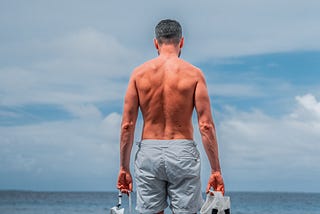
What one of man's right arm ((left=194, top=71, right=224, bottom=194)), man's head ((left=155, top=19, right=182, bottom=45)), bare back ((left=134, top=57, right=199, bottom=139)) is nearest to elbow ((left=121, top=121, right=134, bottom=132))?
bare back ((left=134, top=57, right=199, bottom=139))

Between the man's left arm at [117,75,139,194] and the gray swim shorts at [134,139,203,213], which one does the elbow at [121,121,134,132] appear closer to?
the man's left arm at [117,75,139,194]

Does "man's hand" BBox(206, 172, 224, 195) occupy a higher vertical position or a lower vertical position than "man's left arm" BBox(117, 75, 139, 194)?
lower

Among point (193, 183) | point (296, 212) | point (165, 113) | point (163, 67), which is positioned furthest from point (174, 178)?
point (296, 212)

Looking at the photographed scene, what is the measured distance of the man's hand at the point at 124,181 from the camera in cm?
647

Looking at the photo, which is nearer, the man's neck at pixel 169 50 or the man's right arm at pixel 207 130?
the man's right arm at pixel 207 130

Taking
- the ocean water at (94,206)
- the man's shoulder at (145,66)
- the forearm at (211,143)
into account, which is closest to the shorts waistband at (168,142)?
the forearm at (211,143)

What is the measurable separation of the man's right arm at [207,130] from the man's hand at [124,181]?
808 mm

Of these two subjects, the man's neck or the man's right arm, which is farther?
the man's neck

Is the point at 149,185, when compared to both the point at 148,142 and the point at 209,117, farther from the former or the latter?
the point at 209,117

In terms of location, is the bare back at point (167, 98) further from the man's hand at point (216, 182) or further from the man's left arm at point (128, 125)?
the man's hand at point (216, 182)

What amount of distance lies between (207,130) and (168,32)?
43.0 inches

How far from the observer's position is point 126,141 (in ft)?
20.9

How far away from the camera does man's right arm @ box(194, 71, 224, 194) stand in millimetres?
6312

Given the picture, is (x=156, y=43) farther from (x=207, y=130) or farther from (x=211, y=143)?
(x=211, y=143)
